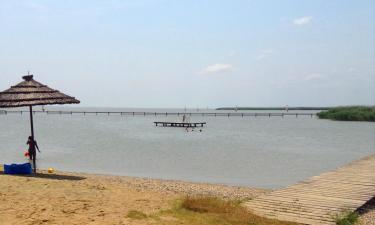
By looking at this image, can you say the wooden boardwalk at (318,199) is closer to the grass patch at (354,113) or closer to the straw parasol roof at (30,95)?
the straw parasol roof at (30,95)

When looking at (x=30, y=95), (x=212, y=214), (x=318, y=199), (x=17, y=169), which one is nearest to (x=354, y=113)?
(x=318, y=199)

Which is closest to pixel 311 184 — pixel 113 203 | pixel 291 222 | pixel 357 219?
pixel 357 219

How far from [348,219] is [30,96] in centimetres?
1070

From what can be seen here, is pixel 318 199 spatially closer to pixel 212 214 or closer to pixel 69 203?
pixel 212 214

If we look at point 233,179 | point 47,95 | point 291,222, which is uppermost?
point 47,95

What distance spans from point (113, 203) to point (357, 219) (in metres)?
5.64

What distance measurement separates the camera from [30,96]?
44.6ft

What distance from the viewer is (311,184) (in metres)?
12.4

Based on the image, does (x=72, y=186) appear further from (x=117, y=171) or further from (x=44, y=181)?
(x=117, y=171)

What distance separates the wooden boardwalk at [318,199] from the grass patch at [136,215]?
8.53ft

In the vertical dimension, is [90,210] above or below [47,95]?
below

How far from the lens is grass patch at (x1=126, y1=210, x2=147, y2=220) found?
819 cm

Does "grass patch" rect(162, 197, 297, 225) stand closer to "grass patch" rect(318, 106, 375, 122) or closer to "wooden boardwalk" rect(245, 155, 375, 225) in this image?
"wooden boardwalk" rect(245, 155, 375, 225)

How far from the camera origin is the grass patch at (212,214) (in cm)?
797
